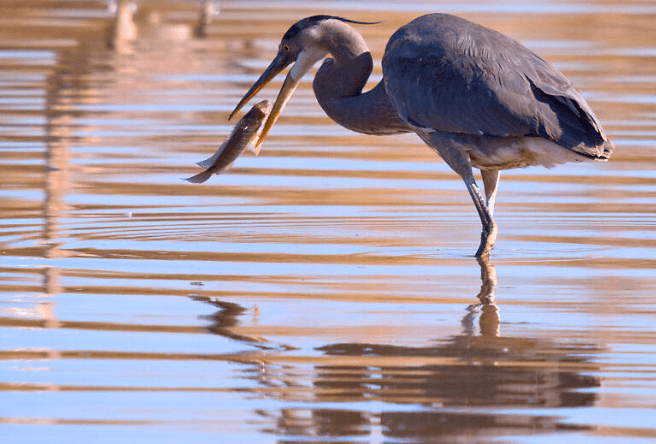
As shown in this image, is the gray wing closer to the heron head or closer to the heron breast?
the heron breast

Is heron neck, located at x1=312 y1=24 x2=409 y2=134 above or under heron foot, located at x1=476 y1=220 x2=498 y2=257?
above

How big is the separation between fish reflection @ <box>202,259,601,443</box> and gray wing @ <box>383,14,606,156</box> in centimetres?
159

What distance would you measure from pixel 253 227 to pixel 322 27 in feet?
4.20

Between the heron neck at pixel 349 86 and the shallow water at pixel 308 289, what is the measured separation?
2.07ft

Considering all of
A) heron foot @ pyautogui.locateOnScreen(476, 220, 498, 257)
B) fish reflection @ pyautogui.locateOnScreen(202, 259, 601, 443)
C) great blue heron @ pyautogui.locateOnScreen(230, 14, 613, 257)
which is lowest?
fish reflection @ pyautogui.locateOnScreen(202, 259, 601, 443)

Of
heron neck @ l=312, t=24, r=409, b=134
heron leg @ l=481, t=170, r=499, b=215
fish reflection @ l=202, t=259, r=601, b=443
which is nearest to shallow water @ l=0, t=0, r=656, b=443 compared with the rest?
fish reflection @ l=202, t=259, r=601, b=443

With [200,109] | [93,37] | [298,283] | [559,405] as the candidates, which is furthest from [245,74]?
[559,405]

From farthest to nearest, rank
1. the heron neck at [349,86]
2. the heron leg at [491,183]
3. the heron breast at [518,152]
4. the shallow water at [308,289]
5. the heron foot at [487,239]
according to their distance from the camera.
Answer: the heron neck at [349,86] → the heron leg at [491,183] → the heron foot at [487,239] → the heron breast at [518,152] → the shallow water at [308,289]

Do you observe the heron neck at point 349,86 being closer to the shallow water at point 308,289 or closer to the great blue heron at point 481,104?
the great blue heron at point 481,104

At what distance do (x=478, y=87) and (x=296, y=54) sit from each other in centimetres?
164

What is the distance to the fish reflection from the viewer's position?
4484 millimetres

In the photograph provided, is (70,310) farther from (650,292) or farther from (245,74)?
(245,74)

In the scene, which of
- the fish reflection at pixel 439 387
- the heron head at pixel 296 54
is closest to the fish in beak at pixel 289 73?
the heron head at pixel 296 54

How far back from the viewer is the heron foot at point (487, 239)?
754 cm
